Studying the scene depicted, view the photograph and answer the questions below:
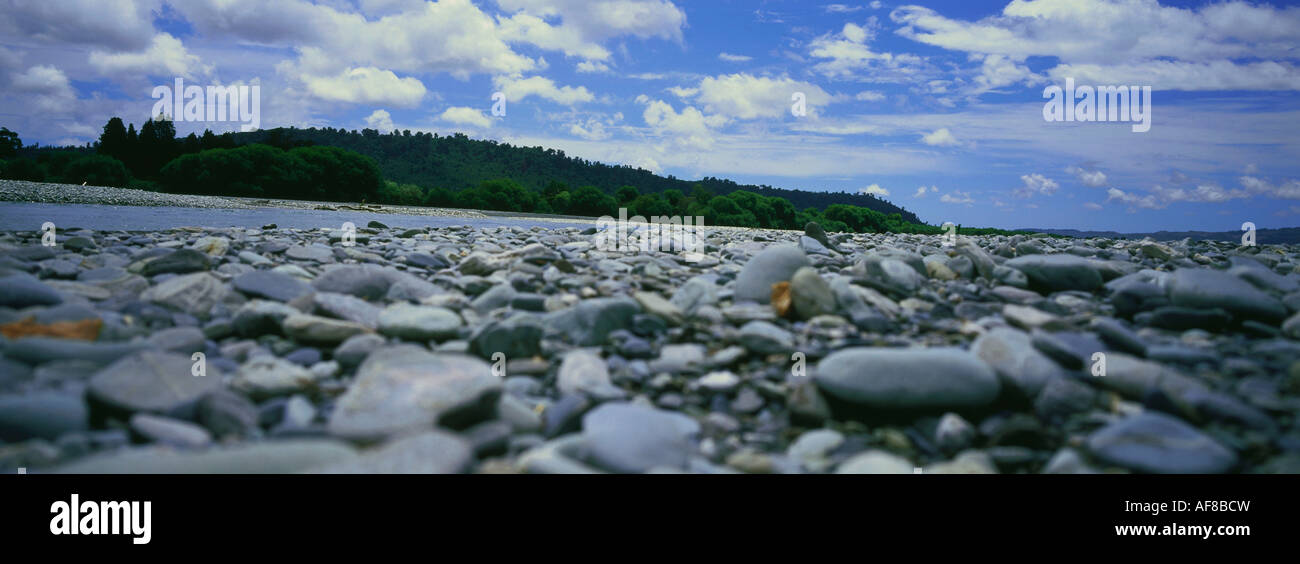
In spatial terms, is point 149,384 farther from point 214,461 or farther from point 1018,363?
point 1018,363

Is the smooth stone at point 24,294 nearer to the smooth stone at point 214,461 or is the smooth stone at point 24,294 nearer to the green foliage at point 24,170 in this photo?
the smooth stone at point 214,461

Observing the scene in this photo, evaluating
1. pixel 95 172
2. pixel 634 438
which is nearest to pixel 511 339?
pixel 634 438

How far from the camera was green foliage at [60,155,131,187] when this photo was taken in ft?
100

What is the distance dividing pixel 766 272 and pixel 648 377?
1410 millimetres

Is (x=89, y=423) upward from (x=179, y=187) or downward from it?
downward

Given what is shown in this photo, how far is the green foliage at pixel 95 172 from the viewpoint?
30500mm

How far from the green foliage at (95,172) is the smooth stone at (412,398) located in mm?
38978

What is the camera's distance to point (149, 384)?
200cm

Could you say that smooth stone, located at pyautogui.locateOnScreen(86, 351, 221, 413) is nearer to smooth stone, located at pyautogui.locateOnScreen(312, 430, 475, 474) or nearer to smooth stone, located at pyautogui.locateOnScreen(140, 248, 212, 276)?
smooth stone, located at pyautogui.locateOnScreen(312, 430, 475, 474)
